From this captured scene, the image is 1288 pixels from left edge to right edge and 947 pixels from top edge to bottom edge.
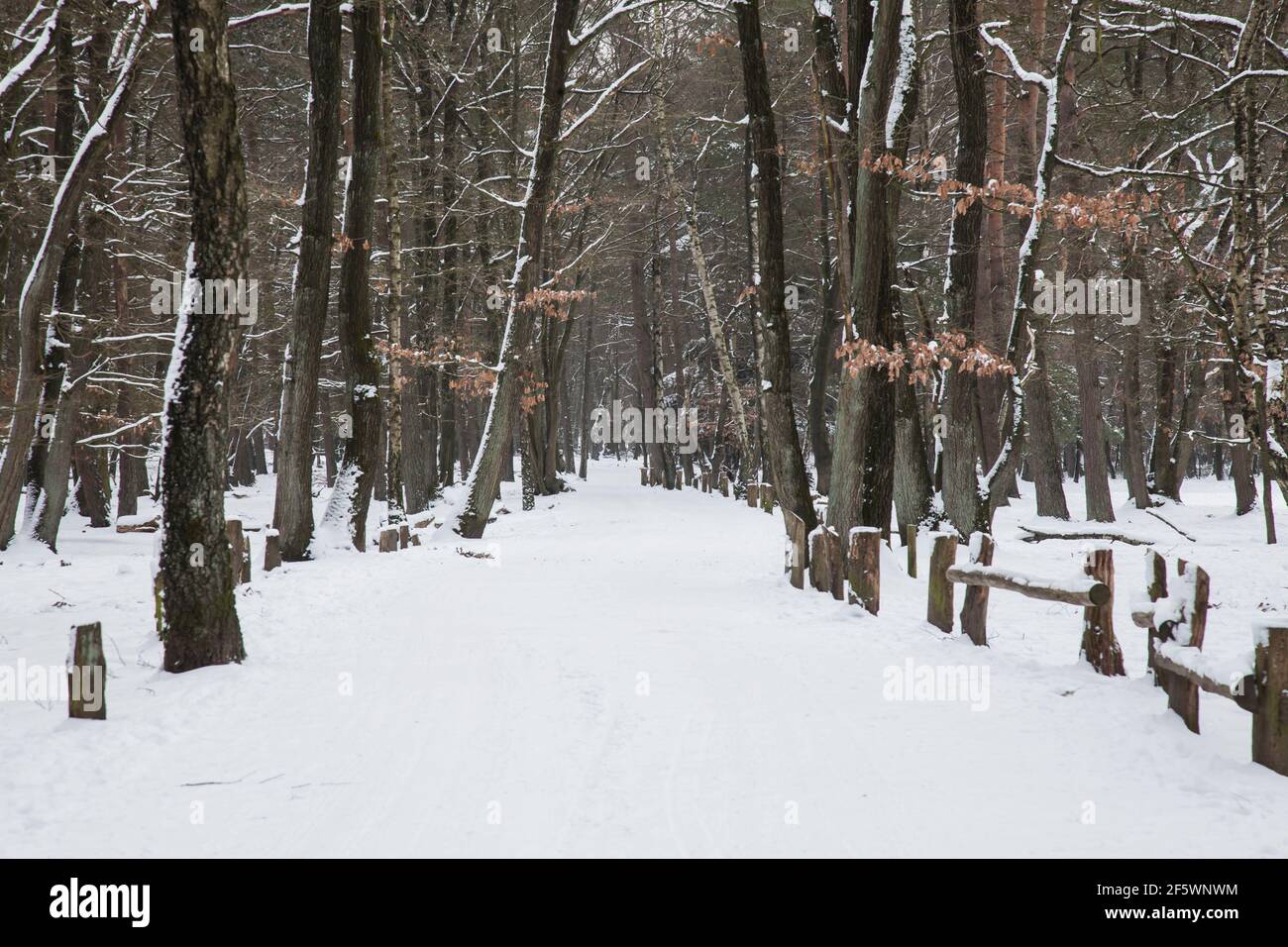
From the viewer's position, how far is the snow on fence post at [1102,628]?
6465 mm

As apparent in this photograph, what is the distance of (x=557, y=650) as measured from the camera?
26.1 feet

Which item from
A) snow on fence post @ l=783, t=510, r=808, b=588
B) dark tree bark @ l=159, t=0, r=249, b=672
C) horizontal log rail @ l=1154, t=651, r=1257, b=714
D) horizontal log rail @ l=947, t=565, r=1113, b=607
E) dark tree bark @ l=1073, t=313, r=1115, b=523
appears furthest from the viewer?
dark tree bark @ l=1073, t=313, r=1115, b=523

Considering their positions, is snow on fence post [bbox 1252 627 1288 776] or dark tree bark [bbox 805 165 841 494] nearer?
snow on fence post [bbox 1252 627 1288 776]

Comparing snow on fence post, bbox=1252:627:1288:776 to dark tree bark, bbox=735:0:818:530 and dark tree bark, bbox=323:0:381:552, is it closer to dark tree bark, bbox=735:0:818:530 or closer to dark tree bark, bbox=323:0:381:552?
dark tree bark, bbox=735:0:818:530

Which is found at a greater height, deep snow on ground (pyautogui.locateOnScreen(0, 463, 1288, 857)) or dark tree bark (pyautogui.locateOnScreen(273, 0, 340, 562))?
dark tree bark (pyautogui.locateOnScreen(273, 0, 340, 562))

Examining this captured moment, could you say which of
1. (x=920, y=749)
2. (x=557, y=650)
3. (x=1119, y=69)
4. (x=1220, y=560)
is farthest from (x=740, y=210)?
(x=920, y=749)

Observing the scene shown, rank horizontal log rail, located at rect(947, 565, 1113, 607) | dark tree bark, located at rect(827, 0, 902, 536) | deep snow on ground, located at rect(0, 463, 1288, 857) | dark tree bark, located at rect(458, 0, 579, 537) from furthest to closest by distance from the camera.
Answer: dark tree bark, located at rect(458, 0, 579, 537), dark tree bark, located at rect(827, 0, 902, 536), horizontal log rail, located at rect(947, 565, 1113, 607), deep snow on ground, located at rect(0, 463, 1288, 857)

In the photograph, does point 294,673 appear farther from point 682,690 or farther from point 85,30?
point 85,30

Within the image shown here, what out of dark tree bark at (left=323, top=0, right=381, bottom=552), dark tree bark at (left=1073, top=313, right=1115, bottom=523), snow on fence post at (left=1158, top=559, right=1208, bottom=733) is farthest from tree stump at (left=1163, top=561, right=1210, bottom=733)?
dark tree bark at (left=1073, top=313, right=1115, bottom=523)

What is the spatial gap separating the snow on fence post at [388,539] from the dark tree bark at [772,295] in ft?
21.2

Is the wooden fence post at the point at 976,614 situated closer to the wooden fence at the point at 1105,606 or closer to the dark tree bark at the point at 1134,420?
the wooden fence at the point at 1105,606

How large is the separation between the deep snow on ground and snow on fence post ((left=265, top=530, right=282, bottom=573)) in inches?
78.0

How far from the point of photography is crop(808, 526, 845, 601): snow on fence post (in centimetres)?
1048

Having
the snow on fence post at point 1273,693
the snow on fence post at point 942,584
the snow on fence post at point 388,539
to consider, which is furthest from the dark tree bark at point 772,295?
the snow on fence post at point 1273,693
